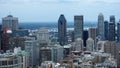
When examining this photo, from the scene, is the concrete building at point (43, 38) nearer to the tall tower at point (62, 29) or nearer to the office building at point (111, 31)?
the tall tower at point (62, 29)

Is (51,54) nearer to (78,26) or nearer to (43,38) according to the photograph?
(43,38)

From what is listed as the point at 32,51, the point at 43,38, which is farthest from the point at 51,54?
the point at 43,38

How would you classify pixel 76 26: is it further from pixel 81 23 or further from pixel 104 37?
pixel 104 37

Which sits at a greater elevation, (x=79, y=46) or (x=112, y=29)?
(x=112, y=29)

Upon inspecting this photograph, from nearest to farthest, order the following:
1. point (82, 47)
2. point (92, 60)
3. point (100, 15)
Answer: point (92, 60) < point (82, 47) < point (100, 15)

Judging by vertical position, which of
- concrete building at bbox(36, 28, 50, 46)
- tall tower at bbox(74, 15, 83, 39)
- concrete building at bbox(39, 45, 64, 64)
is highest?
tall tower at bbox(74, 15, 83, 39)

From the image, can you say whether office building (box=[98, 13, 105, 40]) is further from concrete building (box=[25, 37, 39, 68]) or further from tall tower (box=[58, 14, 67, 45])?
concrete building (box=[25, 37, 39, 68])

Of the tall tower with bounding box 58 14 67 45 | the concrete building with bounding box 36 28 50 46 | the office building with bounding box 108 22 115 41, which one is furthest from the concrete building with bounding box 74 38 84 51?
the office building with bounding box 108 22 115 41

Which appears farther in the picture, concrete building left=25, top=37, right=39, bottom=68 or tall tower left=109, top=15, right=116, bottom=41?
tall tower left=109, top=15, right=116, bottom=41

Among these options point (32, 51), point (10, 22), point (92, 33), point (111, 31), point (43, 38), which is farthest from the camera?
point (111, 31)

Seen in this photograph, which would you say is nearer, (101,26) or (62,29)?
(62,29)

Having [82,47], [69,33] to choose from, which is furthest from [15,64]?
[69,33]
